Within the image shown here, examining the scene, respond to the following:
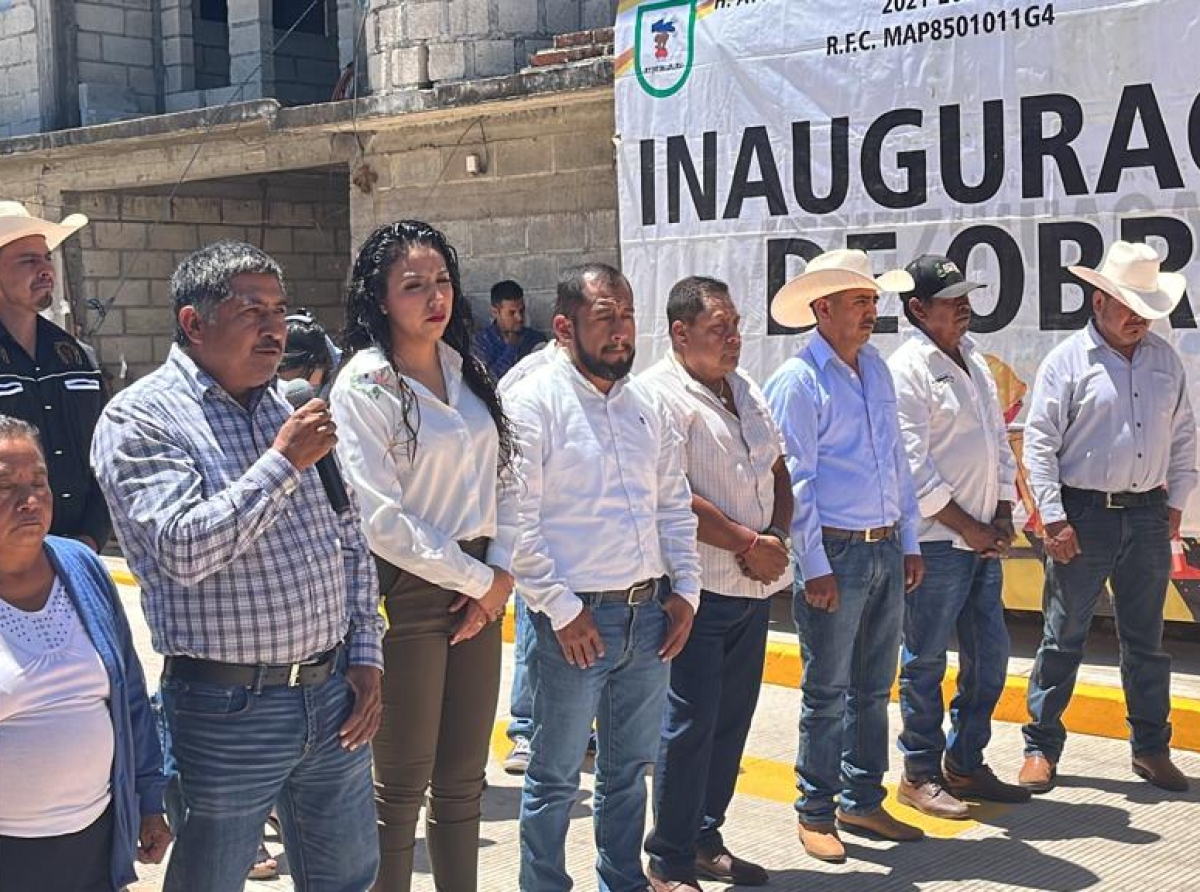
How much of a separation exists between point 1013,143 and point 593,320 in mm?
4075

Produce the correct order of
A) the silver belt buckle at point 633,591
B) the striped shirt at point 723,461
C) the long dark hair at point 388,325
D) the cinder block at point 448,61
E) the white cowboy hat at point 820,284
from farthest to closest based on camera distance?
1. the cinder block at point 448,61
2. the white cowboy hat at point 820,284
3. the striped shirt at point 723,461
4. the silver belt buckle at point 633,591
5. the long dark hair at point 388,325

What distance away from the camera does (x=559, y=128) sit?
424 inches

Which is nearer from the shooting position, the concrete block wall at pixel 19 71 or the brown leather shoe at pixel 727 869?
the brown leather shoe at pixel 727 869

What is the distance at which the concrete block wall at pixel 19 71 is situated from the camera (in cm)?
1487

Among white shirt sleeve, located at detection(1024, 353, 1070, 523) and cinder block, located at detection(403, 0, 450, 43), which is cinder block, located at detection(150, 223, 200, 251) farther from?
white shirt sleeve, located at detection(1024, 353, 1070, 523)

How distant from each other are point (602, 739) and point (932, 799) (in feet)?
5.82

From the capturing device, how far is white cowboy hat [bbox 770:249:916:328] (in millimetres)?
5305

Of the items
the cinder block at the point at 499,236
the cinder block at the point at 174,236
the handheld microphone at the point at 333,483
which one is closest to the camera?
the handheld microphone at the point at 333,483

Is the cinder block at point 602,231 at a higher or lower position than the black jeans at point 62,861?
higher

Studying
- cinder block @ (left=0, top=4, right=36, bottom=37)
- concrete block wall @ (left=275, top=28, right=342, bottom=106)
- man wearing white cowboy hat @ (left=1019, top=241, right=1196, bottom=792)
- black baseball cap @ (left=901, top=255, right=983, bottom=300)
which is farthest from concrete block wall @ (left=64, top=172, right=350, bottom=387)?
man wearing white cowboy hat @ (left=1019, top=241, right=1196, bottom=792)

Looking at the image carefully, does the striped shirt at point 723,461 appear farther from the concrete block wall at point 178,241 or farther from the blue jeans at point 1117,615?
the concrete block wall at point 178,241

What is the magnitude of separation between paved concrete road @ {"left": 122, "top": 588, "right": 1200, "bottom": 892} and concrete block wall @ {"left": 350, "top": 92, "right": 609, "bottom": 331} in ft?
16.6

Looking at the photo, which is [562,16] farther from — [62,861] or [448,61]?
[62,861]

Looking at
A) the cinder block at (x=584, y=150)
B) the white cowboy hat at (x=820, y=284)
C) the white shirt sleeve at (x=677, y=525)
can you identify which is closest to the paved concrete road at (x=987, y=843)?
the white shirt sleeve at (x=677, y=525)
